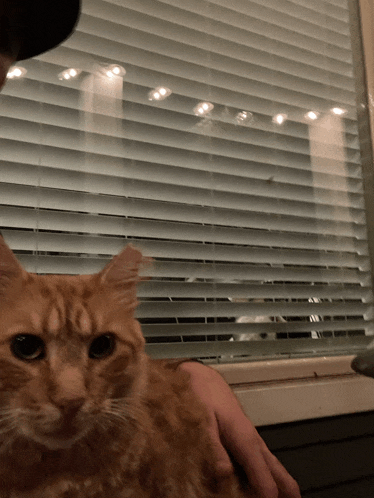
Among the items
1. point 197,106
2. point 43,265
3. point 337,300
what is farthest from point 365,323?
point 43,265

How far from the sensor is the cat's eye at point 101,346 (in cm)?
53

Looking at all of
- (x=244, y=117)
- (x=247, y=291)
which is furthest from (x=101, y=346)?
(x=244, y=117)

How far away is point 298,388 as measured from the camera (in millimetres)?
1117

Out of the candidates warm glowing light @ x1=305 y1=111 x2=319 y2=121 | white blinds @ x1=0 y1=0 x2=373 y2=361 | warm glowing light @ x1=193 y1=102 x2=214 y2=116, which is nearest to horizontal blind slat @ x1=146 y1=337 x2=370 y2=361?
white blinds @ x1=0 y1=0 x2=373 y2=361

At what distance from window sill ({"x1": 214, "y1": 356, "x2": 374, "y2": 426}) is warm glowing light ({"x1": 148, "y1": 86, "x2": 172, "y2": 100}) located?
2.54 ft

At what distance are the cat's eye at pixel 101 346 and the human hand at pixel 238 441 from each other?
0.63 feet

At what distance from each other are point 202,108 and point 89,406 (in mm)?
1069

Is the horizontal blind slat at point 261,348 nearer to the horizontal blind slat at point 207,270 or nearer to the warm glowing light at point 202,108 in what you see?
the horizontal blind slat at point 207,270

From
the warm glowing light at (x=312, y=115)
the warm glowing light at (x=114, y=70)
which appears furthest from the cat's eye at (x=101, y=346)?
the warm glowing light at (x=312, y=115)

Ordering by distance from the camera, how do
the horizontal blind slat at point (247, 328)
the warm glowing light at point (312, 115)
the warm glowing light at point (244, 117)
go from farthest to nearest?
the warm glowing light at point (312, 115), the warm glowing light at point (244, 117), the horizontal blind slat at point (247, 328)

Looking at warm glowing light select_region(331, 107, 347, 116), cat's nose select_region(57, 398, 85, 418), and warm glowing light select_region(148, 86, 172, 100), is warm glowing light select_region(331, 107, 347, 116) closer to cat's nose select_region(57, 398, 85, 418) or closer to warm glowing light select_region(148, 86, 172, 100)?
warm glowing light select_region(148, 86, 172, 100)

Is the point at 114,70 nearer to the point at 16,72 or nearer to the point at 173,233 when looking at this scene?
the point at 16,72

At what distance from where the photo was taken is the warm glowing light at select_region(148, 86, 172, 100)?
4.09 ft

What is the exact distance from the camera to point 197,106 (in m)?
1.32
